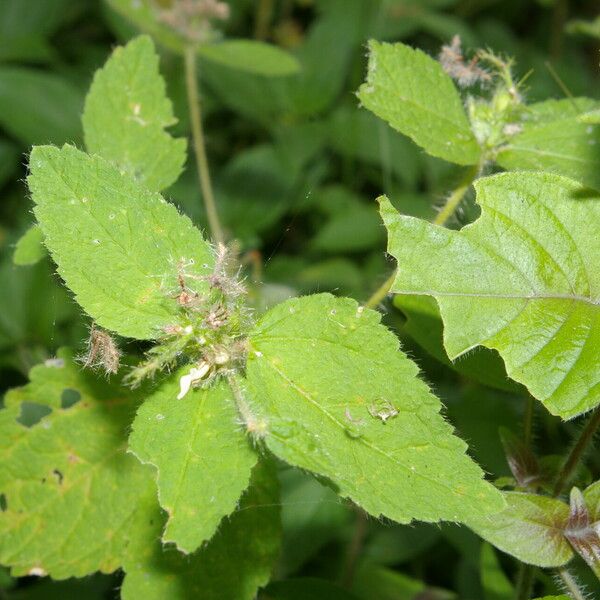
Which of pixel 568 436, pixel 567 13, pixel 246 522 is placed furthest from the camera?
pixel 567 13

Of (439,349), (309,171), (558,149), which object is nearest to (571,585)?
(439,349)

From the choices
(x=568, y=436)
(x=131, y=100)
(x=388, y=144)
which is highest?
(x=131, y=100)

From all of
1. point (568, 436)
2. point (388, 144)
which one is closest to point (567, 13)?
point (388, 144)

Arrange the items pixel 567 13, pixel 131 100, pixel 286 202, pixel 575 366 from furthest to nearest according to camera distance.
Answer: pixel 567 13 → pixel 286 202 → pixel 131 100 → pixel 575 366

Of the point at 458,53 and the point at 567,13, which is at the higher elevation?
the point at 458,53

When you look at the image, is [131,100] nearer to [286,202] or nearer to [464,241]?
[464,241]

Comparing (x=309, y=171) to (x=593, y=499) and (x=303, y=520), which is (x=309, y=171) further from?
(x=593, y=499)

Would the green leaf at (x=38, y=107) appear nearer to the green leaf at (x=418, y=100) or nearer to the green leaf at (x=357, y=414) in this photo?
the green leaf at (x=418, y=100)
